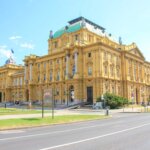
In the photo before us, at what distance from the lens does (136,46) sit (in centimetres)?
8288

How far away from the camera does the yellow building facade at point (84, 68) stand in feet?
217

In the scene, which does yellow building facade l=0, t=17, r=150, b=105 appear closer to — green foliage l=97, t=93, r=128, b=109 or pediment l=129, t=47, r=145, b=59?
pediment l=129, t=47, r=145, b=59

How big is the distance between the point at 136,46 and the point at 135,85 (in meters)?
14.6

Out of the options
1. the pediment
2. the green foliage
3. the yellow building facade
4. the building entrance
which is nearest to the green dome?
the yellow building facade

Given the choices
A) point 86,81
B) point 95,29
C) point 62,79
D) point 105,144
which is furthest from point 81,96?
point 105,144

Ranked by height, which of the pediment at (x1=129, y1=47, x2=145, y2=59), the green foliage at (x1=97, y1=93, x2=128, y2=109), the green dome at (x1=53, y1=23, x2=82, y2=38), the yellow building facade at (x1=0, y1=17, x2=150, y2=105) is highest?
the green dome at (x1=53, y1=23, x2=82, y2=38)

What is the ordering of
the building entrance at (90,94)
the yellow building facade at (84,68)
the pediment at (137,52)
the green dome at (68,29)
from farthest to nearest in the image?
the pediment at (137,52) → the green dome at (68,29) → the yellow building facade at (84,68) → the building entrance at (90,94)

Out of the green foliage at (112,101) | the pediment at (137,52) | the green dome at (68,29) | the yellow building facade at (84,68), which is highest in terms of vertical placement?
the green dome at (68,29)

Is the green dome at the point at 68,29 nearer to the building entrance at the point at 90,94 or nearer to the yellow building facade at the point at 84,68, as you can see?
the yellow building facade at the point at 84,68

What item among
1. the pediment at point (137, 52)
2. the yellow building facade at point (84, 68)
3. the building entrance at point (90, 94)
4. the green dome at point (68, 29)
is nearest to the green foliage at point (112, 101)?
the yellow building facade at point (84, 68)

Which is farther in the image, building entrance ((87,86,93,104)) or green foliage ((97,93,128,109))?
building entrance ((87,86,93,104))

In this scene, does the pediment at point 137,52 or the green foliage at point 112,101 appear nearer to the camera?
the green foliage at point 112,101

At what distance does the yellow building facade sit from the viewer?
217 ft

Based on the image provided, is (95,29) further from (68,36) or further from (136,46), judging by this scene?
(136,46)
